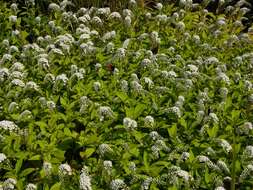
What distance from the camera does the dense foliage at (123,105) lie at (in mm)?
4453

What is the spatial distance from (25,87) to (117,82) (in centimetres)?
101

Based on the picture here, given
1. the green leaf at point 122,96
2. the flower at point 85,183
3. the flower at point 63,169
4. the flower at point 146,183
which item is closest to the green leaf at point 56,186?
the flower at point 63,169

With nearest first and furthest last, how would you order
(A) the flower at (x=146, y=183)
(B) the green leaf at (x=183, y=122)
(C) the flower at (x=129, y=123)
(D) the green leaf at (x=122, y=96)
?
(A) the flower at (x=146, y=183), (C) the flower at (x=129, y=123), (B) the green leaf at (x=183, y=122), (D) the green leaf at (x=122, y=96)

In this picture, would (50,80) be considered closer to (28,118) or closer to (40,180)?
(28,118)

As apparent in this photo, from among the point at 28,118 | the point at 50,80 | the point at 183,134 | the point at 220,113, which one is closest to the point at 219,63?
the point at 220,113

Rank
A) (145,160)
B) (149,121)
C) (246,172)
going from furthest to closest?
(149,121) → (145,160) → (246,172)

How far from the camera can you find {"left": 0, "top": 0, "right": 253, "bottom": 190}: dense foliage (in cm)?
445

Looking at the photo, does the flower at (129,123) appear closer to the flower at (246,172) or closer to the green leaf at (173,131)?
the green leaf at (173,131)

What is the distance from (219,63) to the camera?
6316 mm

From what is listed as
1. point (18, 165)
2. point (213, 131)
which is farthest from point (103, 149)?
point (213, 131)

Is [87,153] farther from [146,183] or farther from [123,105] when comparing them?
[123,105]

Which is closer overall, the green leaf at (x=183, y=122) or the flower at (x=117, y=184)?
the flower at (x=117, y=184)

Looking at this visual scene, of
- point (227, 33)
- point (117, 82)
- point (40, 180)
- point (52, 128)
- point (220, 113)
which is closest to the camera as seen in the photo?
point (40, 180)

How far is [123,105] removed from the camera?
5355 millimetres
